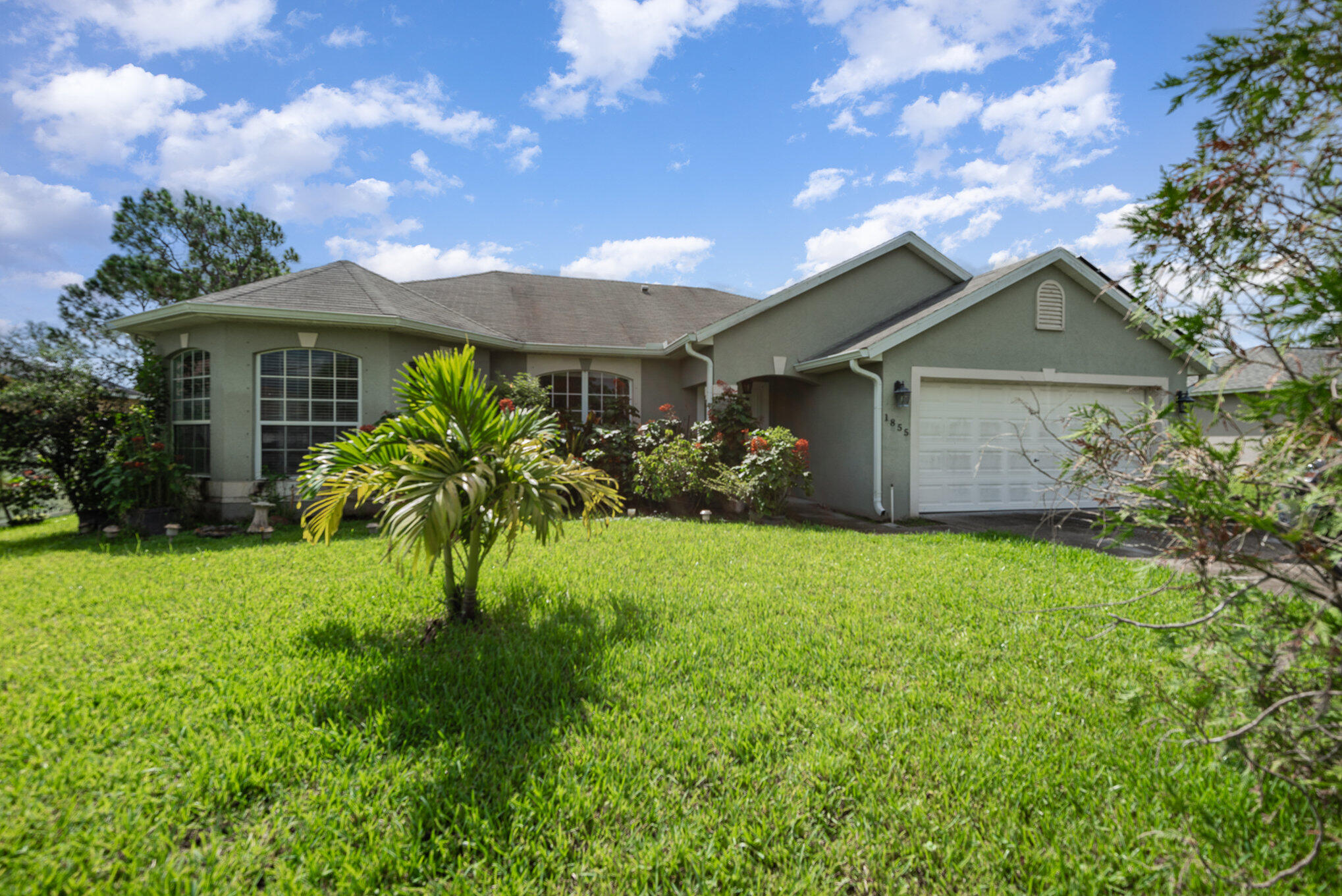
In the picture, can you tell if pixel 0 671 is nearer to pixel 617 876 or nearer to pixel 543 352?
pixel 617 876

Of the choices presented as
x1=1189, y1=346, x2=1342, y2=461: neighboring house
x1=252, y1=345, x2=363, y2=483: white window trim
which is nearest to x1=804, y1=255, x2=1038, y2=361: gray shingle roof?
x1=1189, y1=346, x2=1342, y2=461: neighboring house

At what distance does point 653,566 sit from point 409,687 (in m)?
3.22

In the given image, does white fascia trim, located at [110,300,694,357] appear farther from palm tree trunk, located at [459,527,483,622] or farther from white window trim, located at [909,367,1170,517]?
palm tree trunk, located at [459,527,483,622]

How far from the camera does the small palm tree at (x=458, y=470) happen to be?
4.28 meters

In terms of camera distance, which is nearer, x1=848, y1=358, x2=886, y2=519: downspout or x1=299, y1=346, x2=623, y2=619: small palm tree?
x1=299, y1=346, x2=623, y2=619: small palm tree

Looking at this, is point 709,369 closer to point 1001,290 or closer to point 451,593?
point 1001,290

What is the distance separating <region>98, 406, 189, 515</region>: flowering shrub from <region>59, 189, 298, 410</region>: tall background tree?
16792mm

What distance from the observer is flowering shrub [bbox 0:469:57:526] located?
1038 cm

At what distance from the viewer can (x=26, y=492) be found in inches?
415

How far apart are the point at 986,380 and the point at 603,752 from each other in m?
10.6

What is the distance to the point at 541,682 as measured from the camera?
3.75m

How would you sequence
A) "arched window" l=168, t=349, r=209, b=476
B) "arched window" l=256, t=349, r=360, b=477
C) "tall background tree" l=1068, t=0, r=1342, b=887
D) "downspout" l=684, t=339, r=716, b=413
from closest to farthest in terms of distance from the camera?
1. "tall background tree" l=1068, t=0, r=1342, b=887
2. "arched window" l=256, t=349, r=360, b=477
3. "arched window" l=168, t=349, r=209, b=476
4. "downspout" l=684, t=339, r=716, b=413

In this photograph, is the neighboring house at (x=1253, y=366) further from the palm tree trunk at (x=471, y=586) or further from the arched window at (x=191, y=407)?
the arched window at (x=191, y=407)

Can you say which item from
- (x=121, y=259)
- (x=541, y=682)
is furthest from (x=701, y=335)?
(x=121, y=259)
